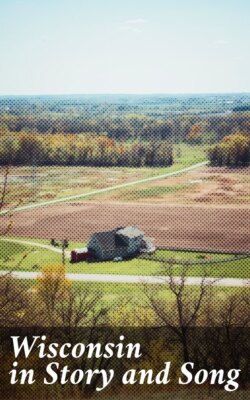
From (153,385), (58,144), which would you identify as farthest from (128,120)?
(153,385)

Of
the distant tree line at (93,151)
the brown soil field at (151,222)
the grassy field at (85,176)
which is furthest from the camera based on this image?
the distant tree line at (93,151)

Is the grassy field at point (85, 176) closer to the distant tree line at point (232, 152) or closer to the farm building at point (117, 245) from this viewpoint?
the distant tree line at point (232, 152)

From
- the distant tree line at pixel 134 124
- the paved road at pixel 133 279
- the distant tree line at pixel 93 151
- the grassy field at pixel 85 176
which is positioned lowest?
the paved road at pixel 133 279

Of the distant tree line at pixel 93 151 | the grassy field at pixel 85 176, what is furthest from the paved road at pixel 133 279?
the distant tree line at pixel 93 151

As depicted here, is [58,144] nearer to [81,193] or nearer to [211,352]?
[81,193]
